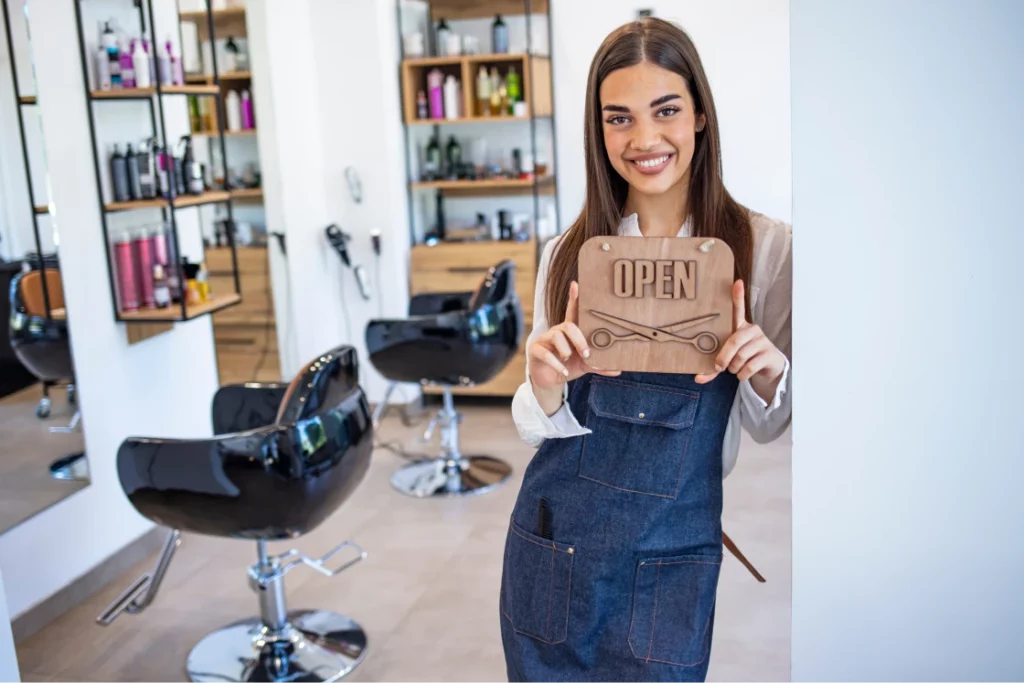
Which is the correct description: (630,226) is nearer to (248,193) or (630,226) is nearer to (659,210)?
(659,210)

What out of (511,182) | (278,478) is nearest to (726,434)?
(278,478)

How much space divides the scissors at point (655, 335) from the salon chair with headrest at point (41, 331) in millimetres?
2306

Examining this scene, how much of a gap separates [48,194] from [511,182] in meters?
2.02

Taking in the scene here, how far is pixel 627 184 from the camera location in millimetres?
1211

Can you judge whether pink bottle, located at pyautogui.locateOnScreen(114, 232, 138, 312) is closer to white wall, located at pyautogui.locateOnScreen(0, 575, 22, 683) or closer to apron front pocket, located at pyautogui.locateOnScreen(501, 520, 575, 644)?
white wall, located at pyautogui.locateOnScreen(0, 575, 22, 683)

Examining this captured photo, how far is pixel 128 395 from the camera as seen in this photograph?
325 cm

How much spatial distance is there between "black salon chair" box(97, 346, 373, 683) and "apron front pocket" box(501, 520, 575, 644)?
1.14m

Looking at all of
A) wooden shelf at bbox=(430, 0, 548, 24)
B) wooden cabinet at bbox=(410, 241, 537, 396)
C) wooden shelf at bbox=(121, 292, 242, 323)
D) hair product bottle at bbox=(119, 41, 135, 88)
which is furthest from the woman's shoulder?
wooden cabinet at bbox=(410, 241, 537, 396)

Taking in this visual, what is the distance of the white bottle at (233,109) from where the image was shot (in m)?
4.18

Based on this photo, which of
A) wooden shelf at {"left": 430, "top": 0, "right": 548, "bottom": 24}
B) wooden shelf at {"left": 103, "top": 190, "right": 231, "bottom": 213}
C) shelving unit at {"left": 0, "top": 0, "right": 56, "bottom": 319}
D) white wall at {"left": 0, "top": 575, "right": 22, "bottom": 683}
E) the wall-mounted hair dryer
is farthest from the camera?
the wall-mounted hair dryer

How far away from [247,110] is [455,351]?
1.46 m

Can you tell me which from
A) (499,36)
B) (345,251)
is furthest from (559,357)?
(345,251)

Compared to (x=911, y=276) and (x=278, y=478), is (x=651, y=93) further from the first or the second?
(x=278, y=478)

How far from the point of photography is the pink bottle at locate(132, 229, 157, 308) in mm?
3207
